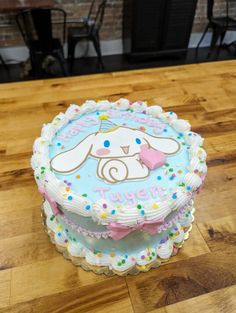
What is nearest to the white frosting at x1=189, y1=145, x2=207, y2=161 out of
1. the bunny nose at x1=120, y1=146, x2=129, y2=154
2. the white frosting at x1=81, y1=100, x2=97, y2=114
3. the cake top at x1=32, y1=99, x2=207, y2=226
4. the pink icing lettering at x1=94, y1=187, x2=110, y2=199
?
the cake top at x1=32, y1=99, x2=207, y2=226

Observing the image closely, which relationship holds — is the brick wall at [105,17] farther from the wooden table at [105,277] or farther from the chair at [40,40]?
the wooden table at [105,277]

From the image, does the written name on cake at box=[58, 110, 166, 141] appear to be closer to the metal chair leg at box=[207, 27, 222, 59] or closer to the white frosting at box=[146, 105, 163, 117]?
the white frosting at box=[146, 105, 163, 117]

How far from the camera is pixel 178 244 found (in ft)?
3.96

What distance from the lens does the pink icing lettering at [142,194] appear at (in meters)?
0.95

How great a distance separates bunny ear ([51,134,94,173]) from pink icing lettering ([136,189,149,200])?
0.85 ft

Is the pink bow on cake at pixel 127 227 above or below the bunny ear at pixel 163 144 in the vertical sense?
below

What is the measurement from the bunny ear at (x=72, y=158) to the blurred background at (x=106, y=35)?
2190 millimetres

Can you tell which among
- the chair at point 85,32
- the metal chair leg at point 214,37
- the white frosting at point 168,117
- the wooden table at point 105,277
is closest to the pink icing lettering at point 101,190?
the wooden table at point 105,277

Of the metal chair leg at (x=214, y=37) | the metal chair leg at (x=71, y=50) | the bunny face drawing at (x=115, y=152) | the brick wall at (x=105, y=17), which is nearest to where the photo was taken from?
the bunny face drawing at (x=115, y=152)

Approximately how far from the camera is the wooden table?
1.05 metres

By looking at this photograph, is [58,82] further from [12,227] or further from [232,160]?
[232,160]

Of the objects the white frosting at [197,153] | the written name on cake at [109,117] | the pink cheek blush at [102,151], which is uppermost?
the pink cheek blush at [102,151]

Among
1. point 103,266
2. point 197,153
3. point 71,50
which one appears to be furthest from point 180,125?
point 71,50

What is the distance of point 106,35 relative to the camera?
12.6 ft
